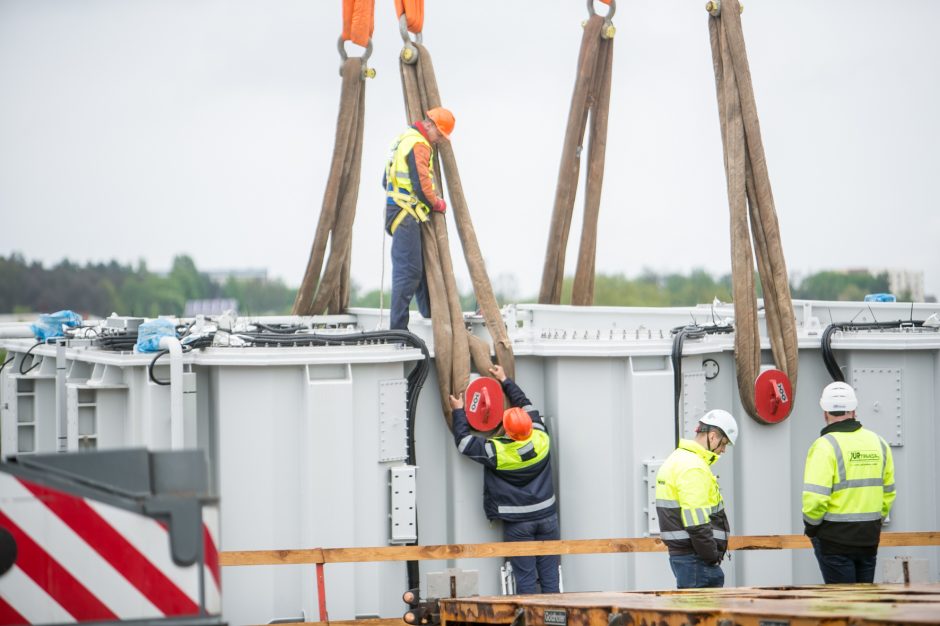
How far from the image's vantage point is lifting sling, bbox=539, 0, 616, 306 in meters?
10.8

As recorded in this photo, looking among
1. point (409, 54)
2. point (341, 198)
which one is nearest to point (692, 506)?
point (409, 54)

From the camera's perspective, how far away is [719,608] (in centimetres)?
539

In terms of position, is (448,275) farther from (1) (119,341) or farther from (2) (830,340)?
(2) (830,340)

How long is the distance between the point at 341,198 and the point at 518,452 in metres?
3.87

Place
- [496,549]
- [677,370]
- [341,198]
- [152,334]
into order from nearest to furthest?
[496,549]
[152,334]
[677,370]
[341,198]

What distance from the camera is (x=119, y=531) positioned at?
4273 millimetres

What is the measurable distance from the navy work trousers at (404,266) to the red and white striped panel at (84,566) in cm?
498

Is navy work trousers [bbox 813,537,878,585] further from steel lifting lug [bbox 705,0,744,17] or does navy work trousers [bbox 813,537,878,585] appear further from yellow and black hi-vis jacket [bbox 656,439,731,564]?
steel lifting lug [bbox 705,0,744,17]

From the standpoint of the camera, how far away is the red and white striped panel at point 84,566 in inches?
168

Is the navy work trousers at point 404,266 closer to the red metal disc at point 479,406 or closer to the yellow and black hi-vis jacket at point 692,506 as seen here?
the red metal disc at point 479,406

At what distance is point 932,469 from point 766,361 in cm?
154

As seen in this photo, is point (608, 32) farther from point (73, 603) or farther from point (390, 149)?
point (73, 603)

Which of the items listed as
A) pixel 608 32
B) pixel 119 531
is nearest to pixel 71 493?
pixel 119 531

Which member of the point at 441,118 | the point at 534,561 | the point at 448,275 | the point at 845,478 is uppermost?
the point at 441,118
